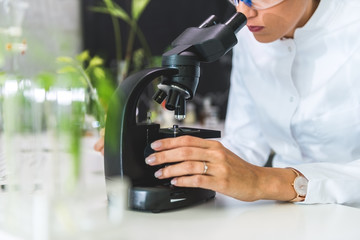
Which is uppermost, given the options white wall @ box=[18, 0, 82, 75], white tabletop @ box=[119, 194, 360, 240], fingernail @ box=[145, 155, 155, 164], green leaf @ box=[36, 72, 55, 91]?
white wall @ box=[18, 0, 82, 75]

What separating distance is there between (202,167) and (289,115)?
70cm

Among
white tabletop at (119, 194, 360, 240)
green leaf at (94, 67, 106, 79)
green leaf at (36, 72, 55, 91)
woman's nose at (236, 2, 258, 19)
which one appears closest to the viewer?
green leaf at (36, 72, 55, 91)

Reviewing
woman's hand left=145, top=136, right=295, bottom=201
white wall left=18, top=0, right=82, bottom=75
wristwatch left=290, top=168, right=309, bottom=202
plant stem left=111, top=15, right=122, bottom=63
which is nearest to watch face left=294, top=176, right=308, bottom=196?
wristwatch left=290, top=168, right=309, bottom=202

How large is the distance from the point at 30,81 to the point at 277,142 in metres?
1.19

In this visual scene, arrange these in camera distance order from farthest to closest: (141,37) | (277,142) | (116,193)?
(141,37), (277,142), (116,193)

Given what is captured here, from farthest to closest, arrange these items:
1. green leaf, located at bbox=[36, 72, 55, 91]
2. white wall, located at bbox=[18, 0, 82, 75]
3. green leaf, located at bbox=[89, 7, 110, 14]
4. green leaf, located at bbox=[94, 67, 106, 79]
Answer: green leaf, located at bbox=[89, 7, 110, 14] → white wall, located at bbox=[18, 0, 82, 75] → green leaf, located at bbox=[94, 67, 106, 79] → green leaf, located at bbox=[36, 72, 55, 91]

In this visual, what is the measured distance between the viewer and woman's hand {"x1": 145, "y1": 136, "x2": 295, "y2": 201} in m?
0.93

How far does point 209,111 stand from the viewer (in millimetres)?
3527

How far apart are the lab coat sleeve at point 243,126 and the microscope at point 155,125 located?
69 centimetres

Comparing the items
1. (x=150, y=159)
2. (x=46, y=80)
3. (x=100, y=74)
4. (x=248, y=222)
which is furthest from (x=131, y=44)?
(x=46, y=80)

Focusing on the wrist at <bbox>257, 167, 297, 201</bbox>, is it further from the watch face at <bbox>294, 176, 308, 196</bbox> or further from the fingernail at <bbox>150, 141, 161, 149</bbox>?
the fingernail at <bbox>150, 141, 161, 149</bbox>

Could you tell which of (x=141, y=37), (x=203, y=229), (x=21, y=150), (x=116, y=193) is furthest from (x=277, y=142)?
(x=141, y=37)

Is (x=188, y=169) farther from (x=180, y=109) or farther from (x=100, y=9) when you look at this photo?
(x=100, y=9)

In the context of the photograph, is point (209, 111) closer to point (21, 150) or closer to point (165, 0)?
point (165, 0)
